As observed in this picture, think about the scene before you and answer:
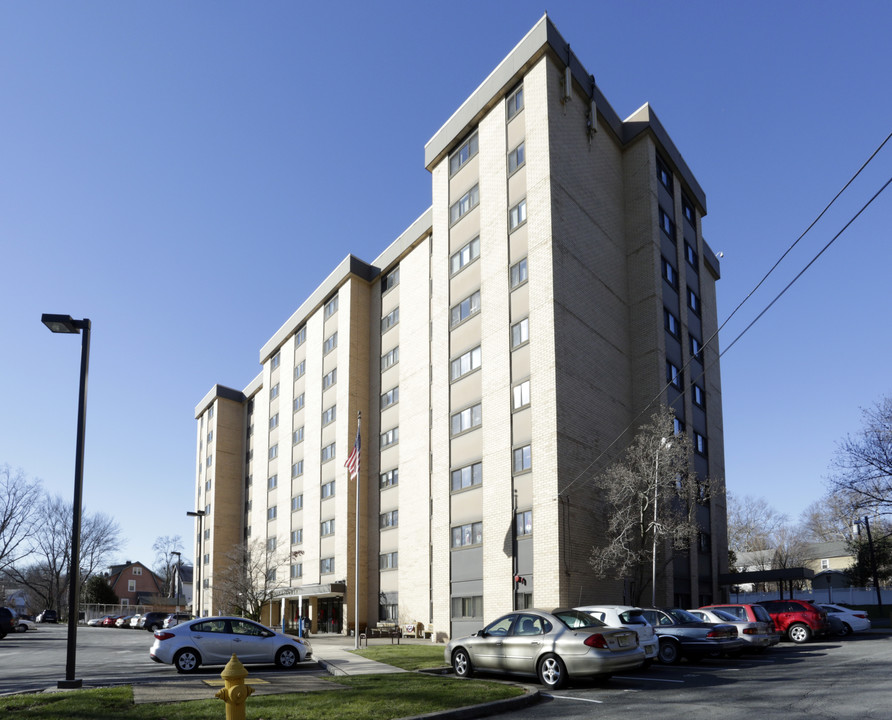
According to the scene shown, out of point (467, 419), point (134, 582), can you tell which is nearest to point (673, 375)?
point (467, 419)

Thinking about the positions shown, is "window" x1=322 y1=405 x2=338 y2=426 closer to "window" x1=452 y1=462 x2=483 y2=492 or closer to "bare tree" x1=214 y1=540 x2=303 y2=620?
Answer: "bare tree" x1=214 y1=540 x2=303 y2=620

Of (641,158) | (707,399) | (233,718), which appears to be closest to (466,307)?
(641,158)

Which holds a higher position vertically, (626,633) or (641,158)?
(641,158)

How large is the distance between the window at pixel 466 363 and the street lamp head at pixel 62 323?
873 inches

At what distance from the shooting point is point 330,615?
5009cm

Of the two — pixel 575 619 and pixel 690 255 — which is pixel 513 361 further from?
pixel 575 619

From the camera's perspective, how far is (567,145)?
35781 millimetres

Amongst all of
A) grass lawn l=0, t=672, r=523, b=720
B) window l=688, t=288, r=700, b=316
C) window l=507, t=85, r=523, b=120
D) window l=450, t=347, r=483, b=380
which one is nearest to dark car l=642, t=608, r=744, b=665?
grass lawn l=0, t=672, r=523, b=720

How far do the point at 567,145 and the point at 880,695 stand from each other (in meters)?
27.5

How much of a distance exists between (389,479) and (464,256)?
13.9 m

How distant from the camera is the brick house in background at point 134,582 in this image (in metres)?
128

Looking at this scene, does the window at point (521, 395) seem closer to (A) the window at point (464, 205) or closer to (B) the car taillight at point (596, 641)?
(A) the window at point (464, 205)

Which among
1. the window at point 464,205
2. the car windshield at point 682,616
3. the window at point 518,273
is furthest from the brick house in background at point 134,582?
the car windshield at point 682,616

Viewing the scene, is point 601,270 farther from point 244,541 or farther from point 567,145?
point 244,541
